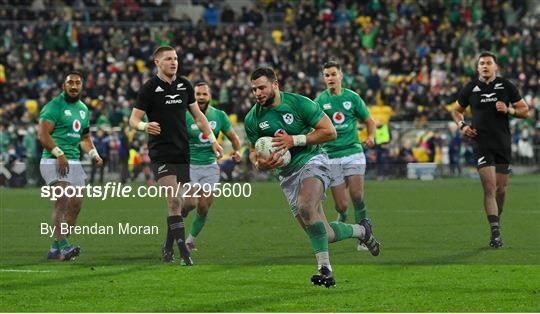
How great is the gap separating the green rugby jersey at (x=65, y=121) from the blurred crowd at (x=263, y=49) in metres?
19.4

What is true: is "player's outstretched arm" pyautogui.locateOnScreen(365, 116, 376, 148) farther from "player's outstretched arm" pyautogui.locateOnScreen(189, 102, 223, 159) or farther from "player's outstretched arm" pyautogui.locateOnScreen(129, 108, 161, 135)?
"player's outstretched arm" pyautogui.locateOnScreen(129, 108, 161, 135)

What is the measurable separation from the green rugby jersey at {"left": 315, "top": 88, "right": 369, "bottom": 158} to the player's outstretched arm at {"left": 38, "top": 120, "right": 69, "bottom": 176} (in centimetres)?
374

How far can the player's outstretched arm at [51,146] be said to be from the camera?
15523 millimetres

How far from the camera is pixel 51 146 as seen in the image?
51.1 ft

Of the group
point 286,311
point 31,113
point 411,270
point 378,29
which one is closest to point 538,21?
point 378,29

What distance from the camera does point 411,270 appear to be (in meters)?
13.8

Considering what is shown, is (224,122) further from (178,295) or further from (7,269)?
(178,295)

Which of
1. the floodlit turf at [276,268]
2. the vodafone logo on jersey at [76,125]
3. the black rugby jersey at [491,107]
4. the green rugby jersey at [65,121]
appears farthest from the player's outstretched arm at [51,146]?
the black rugby jersey at [491,107]

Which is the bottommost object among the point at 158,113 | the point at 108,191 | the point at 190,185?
the point at 108,191

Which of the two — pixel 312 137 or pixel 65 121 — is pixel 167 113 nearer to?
pixel 65 121

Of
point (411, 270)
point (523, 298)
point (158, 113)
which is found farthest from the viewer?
point (158, 113)

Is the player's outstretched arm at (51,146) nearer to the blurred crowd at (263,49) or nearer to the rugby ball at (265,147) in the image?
the rugby ball at (265,147)

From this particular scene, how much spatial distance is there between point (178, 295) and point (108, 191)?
20823 millimetres

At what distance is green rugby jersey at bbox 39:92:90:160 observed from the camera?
1590cm
